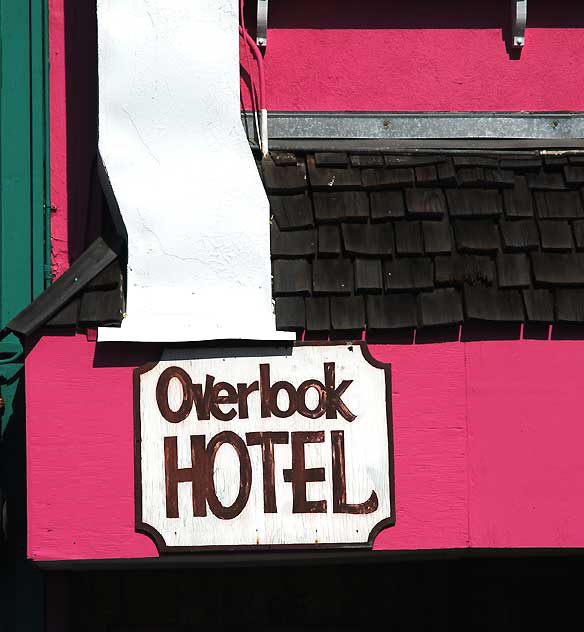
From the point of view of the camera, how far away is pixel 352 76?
6359 millimetres

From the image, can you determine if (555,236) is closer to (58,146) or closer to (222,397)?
(222,397)

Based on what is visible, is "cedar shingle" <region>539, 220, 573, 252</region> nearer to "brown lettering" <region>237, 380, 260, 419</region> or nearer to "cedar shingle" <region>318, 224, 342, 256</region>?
"cedar shingle" <region>318, 224, 342, 256</region>

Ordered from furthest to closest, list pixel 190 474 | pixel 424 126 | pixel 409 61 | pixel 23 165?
pixel 23 165 < pixel 409 61 < pixel 424 126 < pixel 190 474

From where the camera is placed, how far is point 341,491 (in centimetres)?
544

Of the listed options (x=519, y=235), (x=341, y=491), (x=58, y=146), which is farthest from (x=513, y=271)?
(x=58, y=146)

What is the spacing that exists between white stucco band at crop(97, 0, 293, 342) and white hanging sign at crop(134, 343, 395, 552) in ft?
0.69

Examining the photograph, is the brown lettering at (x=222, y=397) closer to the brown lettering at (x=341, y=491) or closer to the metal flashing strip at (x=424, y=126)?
the brown lettering at (x=341, y=491)

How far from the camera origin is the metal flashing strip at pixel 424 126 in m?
6.20

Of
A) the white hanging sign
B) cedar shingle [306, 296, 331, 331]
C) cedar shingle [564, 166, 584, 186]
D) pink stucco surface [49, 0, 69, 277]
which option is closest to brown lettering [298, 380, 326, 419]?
the white hanging sign

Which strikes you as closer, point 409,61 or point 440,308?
point 440,308

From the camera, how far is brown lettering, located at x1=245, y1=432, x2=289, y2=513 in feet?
17.8

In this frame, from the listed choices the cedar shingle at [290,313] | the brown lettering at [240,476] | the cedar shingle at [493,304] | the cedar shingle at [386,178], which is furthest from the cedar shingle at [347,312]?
the brown lettering at [240,476]

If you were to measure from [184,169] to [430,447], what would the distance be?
5.65ft

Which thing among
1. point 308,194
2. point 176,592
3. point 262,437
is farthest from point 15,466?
point 308,194
